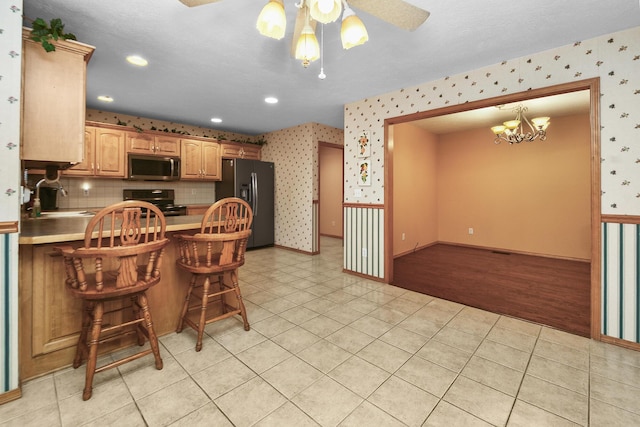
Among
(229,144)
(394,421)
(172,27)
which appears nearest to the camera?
(394,421)

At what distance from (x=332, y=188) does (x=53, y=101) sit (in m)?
6.00

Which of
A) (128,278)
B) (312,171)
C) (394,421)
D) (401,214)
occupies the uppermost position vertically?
(312,171)

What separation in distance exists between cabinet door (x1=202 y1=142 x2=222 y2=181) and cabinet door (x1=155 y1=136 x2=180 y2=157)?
47 cm

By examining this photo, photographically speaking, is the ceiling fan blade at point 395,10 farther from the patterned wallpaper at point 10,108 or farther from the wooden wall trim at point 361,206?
the wooden wall trim at point 361,206

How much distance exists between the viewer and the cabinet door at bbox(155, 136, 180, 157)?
4.71 meters

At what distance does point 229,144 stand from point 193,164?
0.85m

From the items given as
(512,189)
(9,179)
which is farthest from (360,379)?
(512,189)

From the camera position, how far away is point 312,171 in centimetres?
521

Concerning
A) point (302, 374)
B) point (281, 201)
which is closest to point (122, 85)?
point (281, 201)

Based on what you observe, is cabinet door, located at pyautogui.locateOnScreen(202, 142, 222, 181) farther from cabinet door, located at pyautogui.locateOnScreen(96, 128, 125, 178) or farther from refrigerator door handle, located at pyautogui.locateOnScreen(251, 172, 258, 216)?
cabinet door, located at pyautogui.locateOnScreen(96, 128, 125, 178)

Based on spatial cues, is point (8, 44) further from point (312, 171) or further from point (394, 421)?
point (312, 171)

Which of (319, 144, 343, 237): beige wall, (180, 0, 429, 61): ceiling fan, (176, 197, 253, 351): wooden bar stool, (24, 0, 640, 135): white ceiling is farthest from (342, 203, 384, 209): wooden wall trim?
(319, 144, 343, 237): beige wall

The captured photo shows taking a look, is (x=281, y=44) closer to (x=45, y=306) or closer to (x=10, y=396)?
(x=45, y=306)

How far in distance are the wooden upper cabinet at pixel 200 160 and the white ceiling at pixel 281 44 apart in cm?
121
